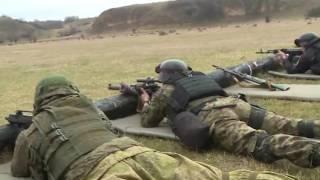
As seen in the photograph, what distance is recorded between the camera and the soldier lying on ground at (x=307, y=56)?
1089 centimetres

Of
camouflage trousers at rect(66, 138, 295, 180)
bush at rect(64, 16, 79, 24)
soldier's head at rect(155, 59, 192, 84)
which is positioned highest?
soldier's head at rect(155, 59, 192, 84)

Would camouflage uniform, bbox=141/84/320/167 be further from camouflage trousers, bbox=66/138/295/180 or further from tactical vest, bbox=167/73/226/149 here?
camouflage trousers, bbox=66/138/295/180

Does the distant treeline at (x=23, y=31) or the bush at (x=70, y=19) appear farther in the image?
the bush at (x=70, y=19)

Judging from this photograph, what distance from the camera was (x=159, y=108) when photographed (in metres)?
6.86

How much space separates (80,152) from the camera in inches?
165

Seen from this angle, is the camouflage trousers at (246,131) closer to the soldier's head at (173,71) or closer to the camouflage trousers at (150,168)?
the soldier's head at (173,71)

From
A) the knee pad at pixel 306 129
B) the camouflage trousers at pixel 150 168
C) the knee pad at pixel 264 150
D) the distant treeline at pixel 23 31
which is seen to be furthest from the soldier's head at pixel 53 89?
the distant treeline at pixel 23 31

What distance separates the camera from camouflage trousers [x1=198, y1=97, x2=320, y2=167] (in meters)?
5.16

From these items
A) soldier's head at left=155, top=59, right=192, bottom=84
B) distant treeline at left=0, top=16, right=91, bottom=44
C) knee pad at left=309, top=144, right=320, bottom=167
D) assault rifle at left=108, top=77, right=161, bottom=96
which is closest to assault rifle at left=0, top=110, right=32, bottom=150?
soldier's head at left=155, top=59, right=192, bottom=84

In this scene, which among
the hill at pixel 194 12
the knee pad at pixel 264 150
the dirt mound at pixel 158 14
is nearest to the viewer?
the knee pad at pixel 264 150

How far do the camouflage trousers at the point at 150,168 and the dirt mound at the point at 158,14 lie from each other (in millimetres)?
84943

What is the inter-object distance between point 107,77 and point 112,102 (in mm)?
7949

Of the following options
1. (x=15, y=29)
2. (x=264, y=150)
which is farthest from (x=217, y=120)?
(x=15, y=29)

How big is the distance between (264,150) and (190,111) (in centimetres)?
113
